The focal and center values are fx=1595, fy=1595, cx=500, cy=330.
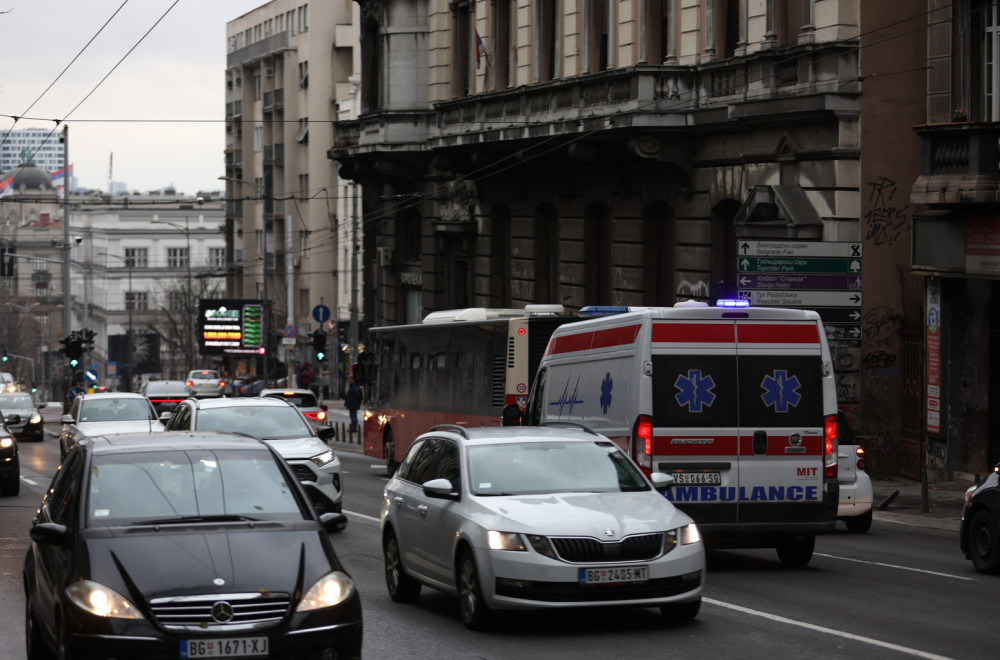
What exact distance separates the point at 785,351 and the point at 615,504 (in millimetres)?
4017

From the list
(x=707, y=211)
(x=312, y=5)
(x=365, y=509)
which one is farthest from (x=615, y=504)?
(x=312, y=5)

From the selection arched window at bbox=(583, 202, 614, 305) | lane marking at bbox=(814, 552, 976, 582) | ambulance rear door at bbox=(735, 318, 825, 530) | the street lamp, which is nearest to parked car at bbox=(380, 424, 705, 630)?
ambulance rear door at bbox=(735, 318, 825, 530)

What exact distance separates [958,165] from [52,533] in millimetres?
18342

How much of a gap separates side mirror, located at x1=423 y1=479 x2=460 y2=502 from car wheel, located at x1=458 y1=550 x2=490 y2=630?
1.67 ft

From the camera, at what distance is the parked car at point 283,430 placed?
19.5m

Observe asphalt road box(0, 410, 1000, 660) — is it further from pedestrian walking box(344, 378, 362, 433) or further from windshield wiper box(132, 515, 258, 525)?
pedestrian walking box(344, 378, 362, 433)

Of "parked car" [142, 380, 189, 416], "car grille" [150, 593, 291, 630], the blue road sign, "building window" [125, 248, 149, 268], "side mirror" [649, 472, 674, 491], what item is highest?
"building window" [125, 248, 149, 268]

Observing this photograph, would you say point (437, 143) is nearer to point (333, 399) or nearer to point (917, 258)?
point (917, 258)

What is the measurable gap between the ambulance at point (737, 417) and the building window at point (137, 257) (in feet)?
459

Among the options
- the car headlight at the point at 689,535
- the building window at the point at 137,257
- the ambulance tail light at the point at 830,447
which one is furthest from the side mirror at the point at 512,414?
the building window at the point at 137,257

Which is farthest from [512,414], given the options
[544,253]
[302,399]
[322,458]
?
[302,399]

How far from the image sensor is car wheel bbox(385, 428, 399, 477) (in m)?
32.1

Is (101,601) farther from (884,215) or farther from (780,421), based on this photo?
(884,215)

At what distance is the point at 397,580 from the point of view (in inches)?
512
